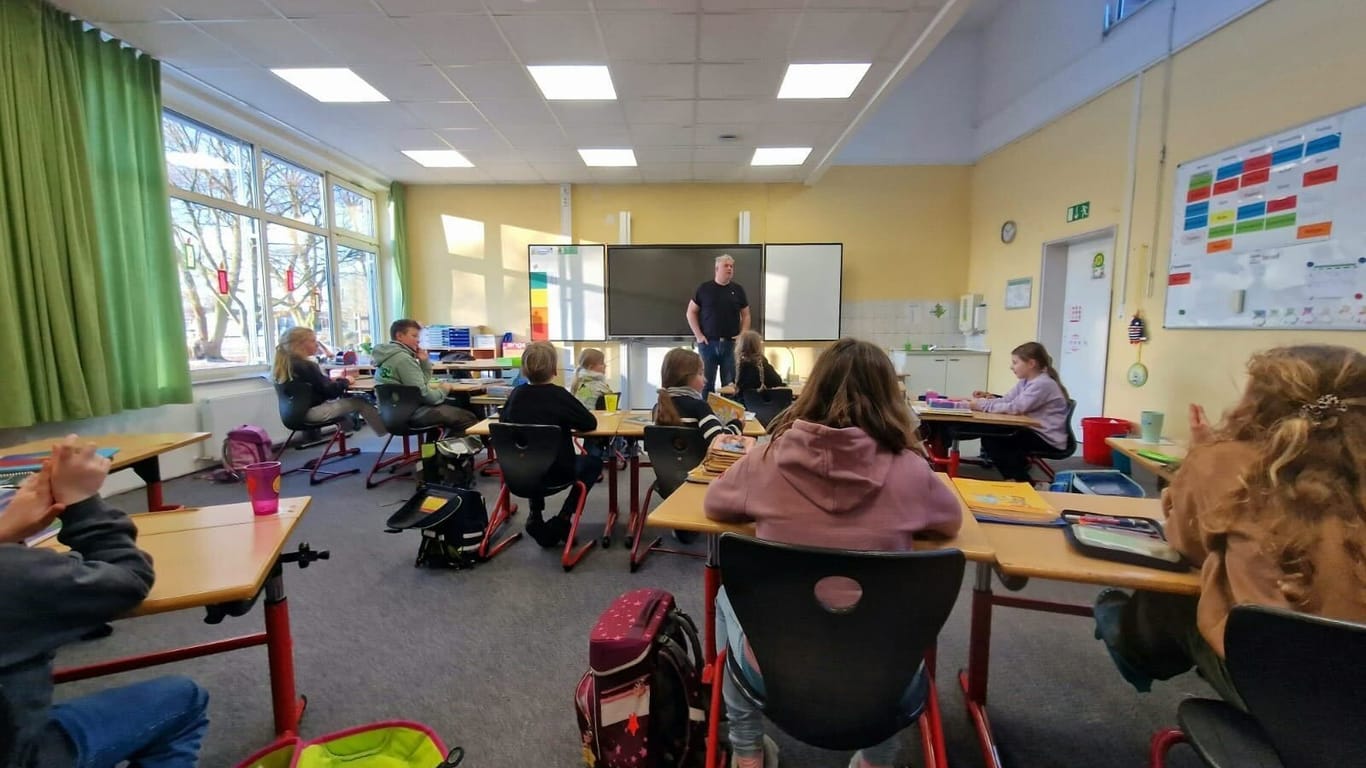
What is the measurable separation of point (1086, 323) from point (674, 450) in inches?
170

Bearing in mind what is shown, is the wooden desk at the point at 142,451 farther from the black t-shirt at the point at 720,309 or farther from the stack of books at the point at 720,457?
the black t-shirt at the point at 720,309

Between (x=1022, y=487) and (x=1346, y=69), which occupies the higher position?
(x=1346, y=69)

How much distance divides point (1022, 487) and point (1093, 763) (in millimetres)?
773

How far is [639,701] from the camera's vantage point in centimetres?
147

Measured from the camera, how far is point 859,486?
117 centimetres

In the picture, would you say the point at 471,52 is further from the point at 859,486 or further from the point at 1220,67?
the point at 1220,67

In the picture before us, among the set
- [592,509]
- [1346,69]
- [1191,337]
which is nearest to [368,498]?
[592,509]

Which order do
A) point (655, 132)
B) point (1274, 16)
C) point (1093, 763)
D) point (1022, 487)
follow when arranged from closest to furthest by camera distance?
1. point (1093, 763)
2. point (1022, 487)
3. point (1274, 16)
4. point (655, 132)

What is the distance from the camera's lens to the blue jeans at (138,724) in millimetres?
1046

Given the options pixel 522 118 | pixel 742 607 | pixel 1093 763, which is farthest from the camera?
pixel 522 118

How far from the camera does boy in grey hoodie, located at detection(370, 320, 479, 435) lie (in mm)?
4156

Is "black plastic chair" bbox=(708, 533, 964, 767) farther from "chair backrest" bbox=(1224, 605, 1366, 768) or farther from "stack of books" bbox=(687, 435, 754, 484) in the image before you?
"stack of books" bbox=(687, 435, 754, 484)

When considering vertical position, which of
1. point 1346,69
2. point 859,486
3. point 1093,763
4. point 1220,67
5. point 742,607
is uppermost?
point 1220,67

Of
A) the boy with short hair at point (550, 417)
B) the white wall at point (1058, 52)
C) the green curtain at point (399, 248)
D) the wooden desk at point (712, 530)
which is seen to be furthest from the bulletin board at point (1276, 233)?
the green curtain at point (399, 248)
